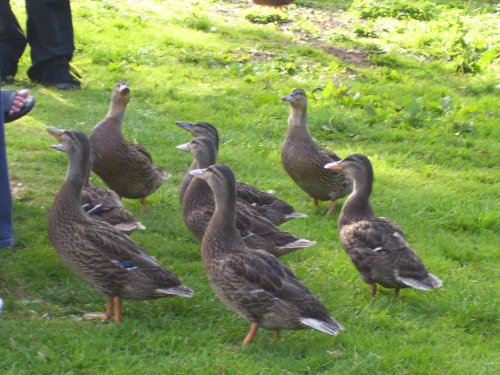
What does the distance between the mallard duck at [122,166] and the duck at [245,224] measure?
85 cm

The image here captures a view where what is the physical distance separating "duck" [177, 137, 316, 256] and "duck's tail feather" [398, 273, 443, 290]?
0.77 m

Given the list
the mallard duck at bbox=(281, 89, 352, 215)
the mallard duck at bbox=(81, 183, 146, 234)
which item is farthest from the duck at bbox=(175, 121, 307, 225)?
the mallard duck at bbox=(281, 89, 352, 215)

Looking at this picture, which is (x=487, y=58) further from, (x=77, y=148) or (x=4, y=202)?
(x=4, y=202)

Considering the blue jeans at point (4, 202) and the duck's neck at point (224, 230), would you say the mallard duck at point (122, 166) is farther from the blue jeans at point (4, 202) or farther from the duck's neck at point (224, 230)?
the duck's neck at point (224, 230)

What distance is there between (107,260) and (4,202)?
117 cm

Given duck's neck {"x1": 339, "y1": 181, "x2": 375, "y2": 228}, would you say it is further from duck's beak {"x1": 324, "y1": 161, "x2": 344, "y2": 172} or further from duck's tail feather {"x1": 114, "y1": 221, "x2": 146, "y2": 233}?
duck's tail feather {"x1": 114, "y1": 221, "x2": 146, "y2": 233}

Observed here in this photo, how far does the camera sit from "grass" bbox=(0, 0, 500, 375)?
546cm

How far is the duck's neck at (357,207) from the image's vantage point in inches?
278

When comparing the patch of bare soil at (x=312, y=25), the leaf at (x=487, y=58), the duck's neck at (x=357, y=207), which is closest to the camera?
the duck's neck at (x=357, y=207)

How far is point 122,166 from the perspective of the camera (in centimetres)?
780

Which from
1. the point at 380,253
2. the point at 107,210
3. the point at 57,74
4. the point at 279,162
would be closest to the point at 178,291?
the point at 107,210

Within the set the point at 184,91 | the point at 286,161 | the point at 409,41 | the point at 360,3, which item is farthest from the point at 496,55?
the point at 286,161

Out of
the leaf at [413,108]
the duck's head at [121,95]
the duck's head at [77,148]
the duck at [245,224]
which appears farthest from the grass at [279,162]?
the duck's head at [121,95]

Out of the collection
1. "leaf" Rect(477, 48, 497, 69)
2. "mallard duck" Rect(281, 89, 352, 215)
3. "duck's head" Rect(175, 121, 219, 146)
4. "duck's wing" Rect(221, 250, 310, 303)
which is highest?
"duck's wing" Rect(221, 250, 310, 303)
